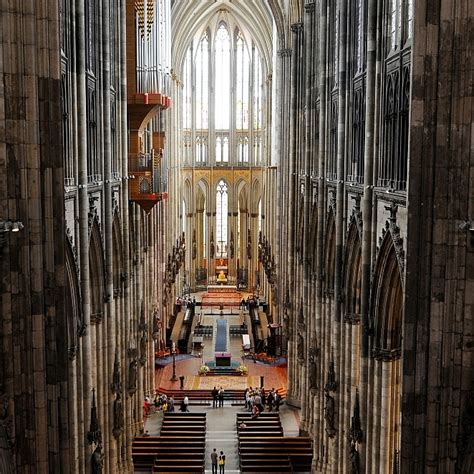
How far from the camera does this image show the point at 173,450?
1253 inches

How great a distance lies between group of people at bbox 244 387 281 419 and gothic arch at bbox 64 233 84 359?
19.7 m

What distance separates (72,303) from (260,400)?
71.0ft

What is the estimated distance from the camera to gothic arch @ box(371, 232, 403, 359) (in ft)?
61.6

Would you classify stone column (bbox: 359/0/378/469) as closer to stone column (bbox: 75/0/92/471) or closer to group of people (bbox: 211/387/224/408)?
stone column (bbox: 75/0/92/471)

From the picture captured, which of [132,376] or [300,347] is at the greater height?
[132,376]

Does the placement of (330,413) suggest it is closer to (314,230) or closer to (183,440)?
(314,230)

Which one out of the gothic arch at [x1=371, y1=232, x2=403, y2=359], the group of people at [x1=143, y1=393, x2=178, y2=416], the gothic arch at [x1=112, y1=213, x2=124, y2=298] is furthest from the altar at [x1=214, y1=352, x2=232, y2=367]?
the gothic arch at [x1=371, y1=232, x2=403, y2=359]

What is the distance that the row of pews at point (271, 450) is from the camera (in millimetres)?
30594

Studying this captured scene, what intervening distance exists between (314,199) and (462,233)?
16.8 meters

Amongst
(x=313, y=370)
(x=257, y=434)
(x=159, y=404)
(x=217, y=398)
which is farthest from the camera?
(x=217, y=398)

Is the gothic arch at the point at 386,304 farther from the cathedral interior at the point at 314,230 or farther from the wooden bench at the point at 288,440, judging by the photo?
the wooden bench at the point at 288,440

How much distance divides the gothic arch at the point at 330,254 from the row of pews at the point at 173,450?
9.66 meters

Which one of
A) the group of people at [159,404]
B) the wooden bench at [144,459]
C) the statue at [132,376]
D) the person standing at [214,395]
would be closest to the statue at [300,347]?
the person standing at [214,395]

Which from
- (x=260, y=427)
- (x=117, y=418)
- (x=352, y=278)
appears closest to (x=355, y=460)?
(x=352, y=278)
